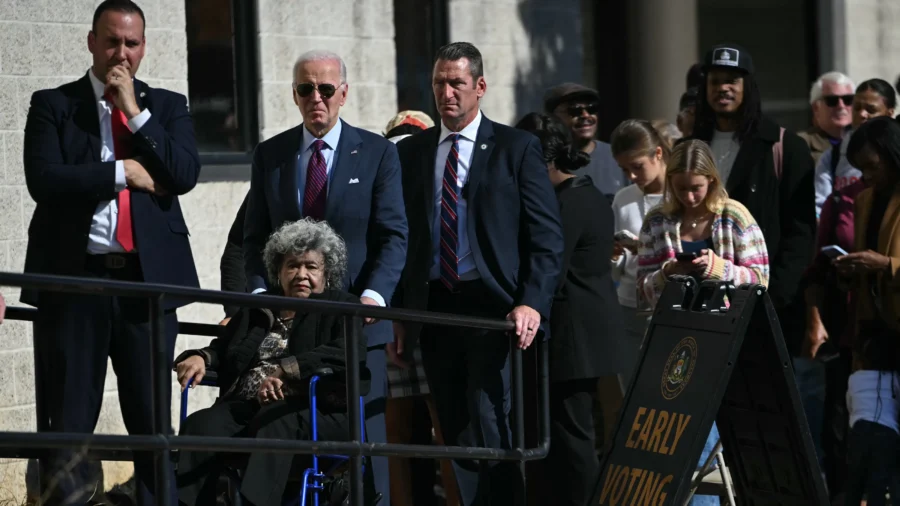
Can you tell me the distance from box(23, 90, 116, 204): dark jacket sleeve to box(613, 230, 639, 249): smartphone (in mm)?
2856

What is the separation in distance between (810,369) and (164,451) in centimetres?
474

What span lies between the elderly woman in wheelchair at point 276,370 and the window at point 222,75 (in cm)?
267

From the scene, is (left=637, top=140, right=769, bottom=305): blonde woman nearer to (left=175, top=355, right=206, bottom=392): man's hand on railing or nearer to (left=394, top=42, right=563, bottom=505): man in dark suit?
(left=394, top=42, right=563, bottom=505): man in dark suit

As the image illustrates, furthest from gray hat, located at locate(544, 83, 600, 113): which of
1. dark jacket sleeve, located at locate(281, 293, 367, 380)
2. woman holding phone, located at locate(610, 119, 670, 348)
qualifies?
dark jacket sleeve, located at locate(281, 293, 367, 380)

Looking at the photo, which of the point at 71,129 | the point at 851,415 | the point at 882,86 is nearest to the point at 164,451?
the point at 71,129

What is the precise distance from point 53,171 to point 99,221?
10.2 inches

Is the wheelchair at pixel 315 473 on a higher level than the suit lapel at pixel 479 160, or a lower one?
lower

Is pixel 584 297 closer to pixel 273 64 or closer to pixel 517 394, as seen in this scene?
pixel 517 394

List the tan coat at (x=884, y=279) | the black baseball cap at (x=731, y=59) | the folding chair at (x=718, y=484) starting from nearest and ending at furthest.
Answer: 1. the folding chair at (x=718, y=484)
2. the tan coat at (x=884, y=279)
3. the black baseball cap at (x=731, y=59)

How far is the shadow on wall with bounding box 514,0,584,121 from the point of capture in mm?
10258

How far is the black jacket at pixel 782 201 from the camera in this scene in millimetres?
7266

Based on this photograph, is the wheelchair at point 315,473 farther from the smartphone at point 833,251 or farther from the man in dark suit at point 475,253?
the smartphone at point 833,251

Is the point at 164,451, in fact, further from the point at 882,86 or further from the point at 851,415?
the point at 882,86

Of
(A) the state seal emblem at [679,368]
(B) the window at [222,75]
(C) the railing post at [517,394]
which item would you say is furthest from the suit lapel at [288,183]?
(B) the window at [222,75]
